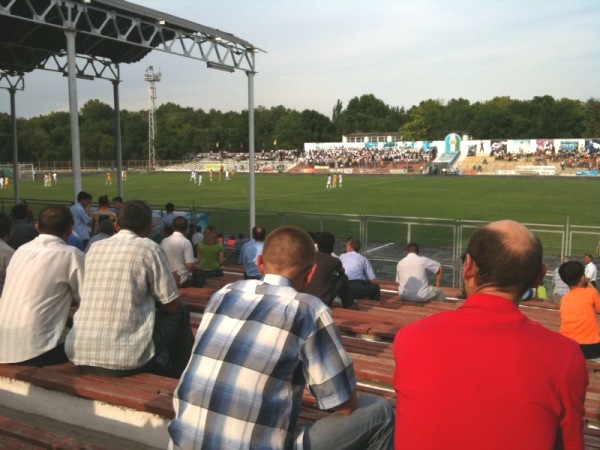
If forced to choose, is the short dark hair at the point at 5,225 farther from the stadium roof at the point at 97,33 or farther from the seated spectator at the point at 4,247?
the stadium roof at the point at 97,33

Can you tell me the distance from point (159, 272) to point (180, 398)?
1.41 m

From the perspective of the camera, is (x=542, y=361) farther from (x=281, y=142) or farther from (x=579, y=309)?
(x=281, y=142)

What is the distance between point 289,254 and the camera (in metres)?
2.43

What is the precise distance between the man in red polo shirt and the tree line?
264ft

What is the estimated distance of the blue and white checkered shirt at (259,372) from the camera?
2.19 m

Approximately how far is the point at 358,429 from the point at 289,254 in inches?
31.0

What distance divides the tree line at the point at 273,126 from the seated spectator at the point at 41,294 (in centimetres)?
7763

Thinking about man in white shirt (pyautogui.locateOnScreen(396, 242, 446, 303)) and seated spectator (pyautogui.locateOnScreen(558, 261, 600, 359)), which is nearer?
seated spectator (pyautogui.locateOnScreen(558, 261, 600, 359))

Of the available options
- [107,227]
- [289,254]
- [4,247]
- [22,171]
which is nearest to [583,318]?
[289,254]

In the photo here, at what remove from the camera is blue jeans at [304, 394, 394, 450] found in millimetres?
2387

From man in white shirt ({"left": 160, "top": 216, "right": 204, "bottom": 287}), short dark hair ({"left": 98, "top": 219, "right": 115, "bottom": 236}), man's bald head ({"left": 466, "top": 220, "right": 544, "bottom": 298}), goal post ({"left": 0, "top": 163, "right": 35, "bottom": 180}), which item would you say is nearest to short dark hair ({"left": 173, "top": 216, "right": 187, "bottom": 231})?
man in white shirt ({"left": 160, "top": 216, "right": 204, "bottom": 287})

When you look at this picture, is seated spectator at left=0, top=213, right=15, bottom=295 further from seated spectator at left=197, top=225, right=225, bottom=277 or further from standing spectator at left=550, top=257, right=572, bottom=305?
standing spectator at left=550, top=257, right=572, bottom=305

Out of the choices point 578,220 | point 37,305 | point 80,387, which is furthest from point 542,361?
point 578,220

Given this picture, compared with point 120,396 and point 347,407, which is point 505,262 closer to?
point 347,407
